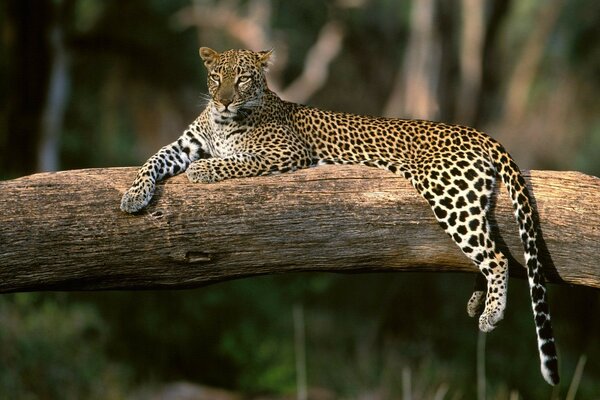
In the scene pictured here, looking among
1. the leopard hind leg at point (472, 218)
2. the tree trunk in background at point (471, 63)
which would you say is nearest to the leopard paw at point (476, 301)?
the leopard hind leg at point (472, 218)

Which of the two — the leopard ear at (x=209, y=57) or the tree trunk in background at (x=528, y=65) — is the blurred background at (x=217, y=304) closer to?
the leopard ear at (x=209, y=57)

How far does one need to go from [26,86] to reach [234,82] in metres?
11.5

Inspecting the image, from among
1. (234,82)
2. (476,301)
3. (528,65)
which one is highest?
(234,82)

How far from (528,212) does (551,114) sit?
28.6 meters

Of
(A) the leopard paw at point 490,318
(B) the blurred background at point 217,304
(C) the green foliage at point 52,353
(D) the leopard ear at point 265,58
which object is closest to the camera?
(A) the leopard paw at point 490,318

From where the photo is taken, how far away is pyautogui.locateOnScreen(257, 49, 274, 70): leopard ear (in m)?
8.91

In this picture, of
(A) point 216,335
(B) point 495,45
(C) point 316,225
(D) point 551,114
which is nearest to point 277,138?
(C) point 316,225

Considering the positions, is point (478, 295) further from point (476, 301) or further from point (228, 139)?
point (228, 139)

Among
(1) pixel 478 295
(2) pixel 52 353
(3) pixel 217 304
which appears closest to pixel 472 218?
(1) pixel 478 295

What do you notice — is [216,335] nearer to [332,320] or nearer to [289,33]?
[332,320]

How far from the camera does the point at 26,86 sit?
1891 cm

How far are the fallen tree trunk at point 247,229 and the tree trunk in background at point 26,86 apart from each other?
11966 millimetres

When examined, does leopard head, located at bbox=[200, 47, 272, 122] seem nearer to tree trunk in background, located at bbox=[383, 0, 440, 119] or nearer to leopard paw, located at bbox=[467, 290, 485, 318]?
leopard paw, located at bbox=[467, 290, 485, 318]

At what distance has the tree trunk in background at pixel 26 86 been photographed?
18.7 meters
